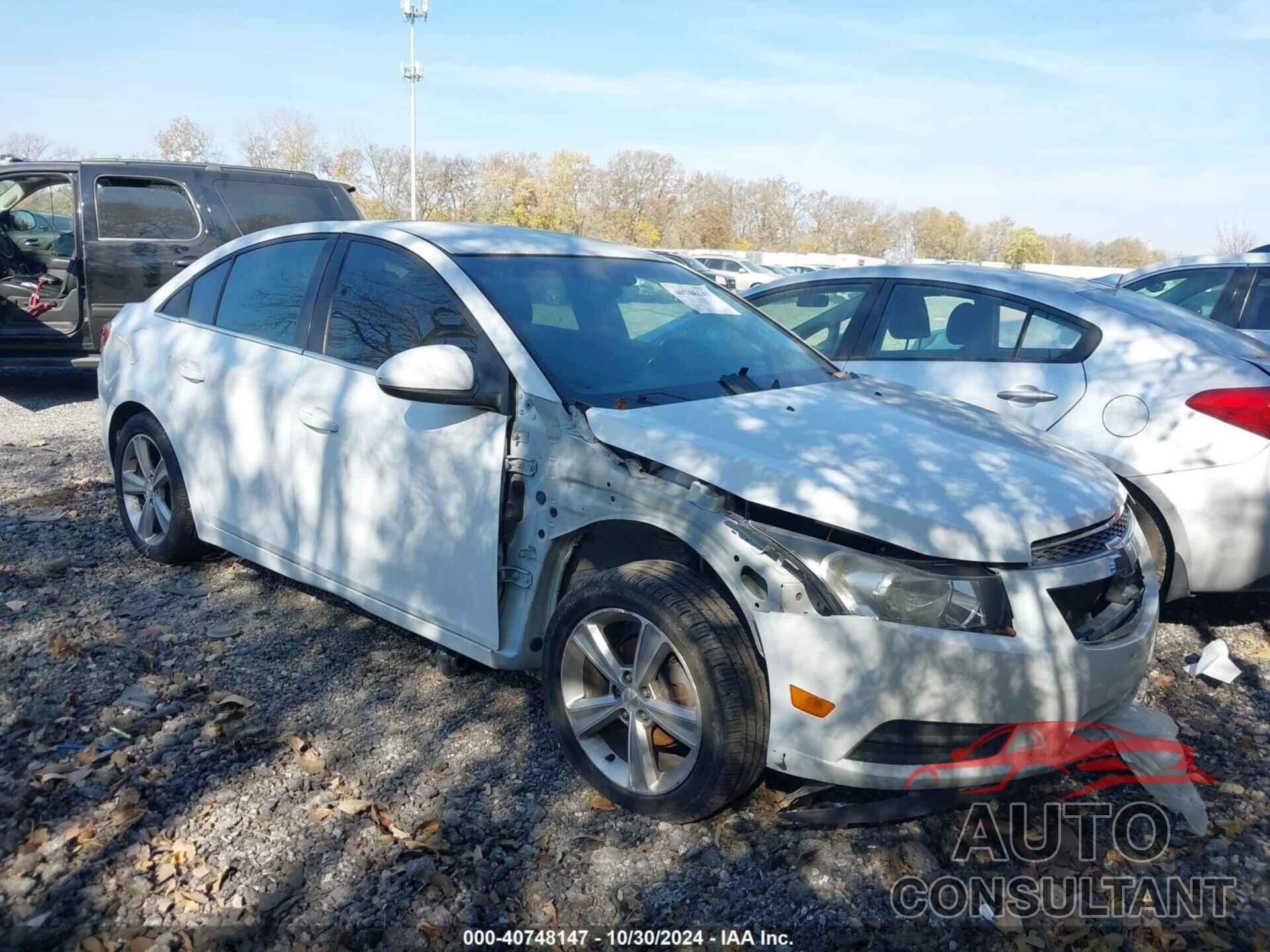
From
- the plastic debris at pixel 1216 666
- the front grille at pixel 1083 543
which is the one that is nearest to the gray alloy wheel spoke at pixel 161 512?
the front grille at pixel 1083 543

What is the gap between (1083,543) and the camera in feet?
9.90

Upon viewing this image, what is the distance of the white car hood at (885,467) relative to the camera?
2768 millimetres

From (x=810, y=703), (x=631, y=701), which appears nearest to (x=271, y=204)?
(x=631, y=701)

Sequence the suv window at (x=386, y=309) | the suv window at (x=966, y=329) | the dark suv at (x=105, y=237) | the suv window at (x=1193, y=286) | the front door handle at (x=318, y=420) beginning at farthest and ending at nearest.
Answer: the dark suv at (x=105, y=237) < the suv window at (x=1193, y=286) < the suv window at (x=966, y=329) < the front door handle at (x=318, y=420) < the suv window at (x=386, y=309)

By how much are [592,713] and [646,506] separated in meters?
0.68

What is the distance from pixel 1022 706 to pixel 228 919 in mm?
2146

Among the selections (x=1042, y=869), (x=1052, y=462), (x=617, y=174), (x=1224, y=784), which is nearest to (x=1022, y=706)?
(x=1042, y=869)

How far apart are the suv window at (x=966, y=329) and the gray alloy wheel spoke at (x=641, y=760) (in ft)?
9.62

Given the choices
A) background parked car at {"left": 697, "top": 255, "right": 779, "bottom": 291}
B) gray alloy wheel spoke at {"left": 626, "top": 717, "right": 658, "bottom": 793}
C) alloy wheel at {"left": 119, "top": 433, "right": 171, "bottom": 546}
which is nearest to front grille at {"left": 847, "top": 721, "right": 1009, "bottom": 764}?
gray alloy wheel spoke at {"left": 626, "top": 717, "right": 658, "bottom": 793}

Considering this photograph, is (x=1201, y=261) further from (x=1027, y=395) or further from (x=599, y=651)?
(x=599, y=651)

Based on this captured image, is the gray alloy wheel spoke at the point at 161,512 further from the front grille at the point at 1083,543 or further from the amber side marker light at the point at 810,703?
the front grille at the point at 1083,543

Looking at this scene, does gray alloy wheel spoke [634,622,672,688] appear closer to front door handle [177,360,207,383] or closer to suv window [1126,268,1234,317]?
front door handle [177,360,207,383]

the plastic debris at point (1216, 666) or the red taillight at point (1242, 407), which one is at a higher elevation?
the red taillight at point (1242, 407)

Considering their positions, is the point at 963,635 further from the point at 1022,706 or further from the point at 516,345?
the point at 516,345
